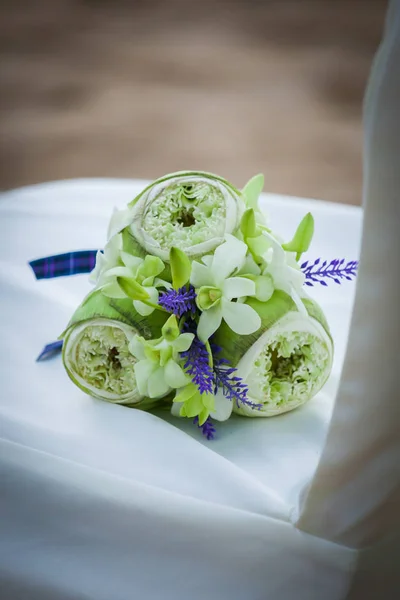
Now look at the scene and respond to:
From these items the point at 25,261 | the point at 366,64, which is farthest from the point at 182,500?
the point at 366,64

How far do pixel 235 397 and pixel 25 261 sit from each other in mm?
511

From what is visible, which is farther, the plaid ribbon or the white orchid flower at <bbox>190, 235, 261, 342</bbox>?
the plaid ribbon

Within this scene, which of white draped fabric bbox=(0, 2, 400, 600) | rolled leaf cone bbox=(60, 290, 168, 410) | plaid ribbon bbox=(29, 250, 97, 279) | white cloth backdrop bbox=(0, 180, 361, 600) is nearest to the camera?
white draped fabric bbox=(0, 2, 400, 600)

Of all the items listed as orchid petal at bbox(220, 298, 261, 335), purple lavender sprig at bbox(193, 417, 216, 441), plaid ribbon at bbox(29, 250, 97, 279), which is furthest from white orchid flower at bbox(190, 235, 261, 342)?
plaid ribbon at bbox(29, 250, 97, 279)

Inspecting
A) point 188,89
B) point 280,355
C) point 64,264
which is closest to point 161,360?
point 280,355

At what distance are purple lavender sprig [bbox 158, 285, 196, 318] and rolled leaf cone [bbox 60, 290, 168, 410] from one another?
1.4 inches

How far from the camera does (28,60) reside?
404 cm

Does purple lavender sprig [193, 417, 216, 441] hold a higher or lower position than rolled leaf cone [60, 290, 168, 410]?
lower

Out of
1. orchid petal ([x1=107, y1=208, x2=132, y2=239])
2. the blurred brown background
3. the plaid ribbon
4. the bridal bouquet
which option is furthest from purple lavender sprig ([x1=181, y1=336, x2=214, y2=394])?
the blurred brown background

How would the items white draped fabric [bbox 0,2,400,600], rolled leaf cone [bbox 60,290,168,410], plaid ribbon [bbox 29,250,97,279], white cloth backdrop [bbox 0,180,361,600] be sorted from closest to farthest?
1. white draped fabric [bbox 0,2,400,600]
2. white cloth backdrop [bbox 0,180,361,600]
3. rolled leaf cone [bbox 60,290,168,410]
4. plaid ribbon [bbox 29,250,97,279]

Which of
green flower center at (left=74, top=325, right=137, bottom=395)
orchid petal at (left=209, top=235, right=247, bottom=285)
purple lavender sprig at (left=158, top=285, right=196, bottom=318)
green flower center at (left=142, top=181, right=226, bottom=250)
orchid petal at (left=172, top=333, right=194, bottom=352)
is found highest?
green flower center at (left=142, top=181, right=226, bottom=250)

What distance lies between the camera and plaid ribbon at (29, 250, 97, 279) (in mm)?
930

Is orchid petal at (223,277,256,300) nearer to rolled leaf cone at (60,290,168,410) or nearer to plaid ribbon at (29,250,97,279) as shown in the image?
rolled leaf cone at (60,290,168,410)

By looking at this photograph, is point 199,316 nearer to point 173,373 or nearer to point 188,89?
point 173,373
